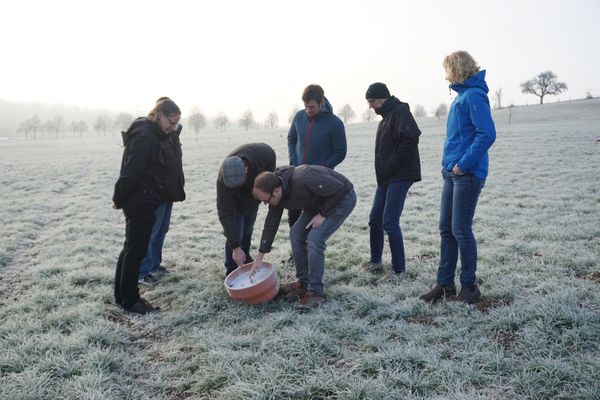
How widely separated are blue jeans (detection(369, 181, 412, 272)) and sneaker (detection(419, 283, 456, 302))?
2.93 feet

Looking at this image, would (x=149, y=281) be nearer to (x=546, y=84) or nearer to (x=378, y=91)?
(x=378, y=91)

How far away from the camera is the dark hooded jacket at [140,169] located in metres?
4.66

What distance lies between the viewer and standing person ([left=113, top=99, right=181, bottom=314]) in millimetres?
4680

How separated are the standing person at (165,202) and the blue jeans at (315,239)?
6.28ft

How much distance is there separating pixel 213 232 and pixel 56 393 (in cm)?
632

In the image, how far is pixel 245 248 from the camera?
6148 mm

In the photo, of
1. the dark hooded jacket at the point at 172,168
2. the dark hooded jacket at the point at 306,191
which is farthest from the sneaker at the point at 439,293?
the dark hooded jacket at the point at 172,168

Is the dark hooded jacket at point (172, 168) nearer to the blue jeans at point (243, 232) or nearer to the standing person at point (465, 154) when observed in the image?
the blue jeans at point (243, 232)

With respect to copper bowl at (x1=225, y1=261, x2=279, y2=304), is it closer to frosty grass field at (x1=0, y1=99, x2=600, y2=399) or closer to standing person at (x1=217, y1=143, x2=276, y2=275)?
frosty grass field at (x1=0, y1=99, x2=600, y2=399)

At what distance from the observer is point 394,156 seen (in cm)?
548

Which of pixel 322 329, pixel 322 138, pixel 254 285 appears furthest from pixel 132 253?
pixel 322 138

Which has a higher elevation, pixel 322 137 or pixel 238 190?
pixel 322 137

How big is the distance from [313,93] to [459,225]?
2617mm

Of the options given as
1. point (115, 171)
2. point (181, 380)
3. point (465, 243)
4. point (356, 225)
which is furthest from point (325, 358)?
point (115, 171)
